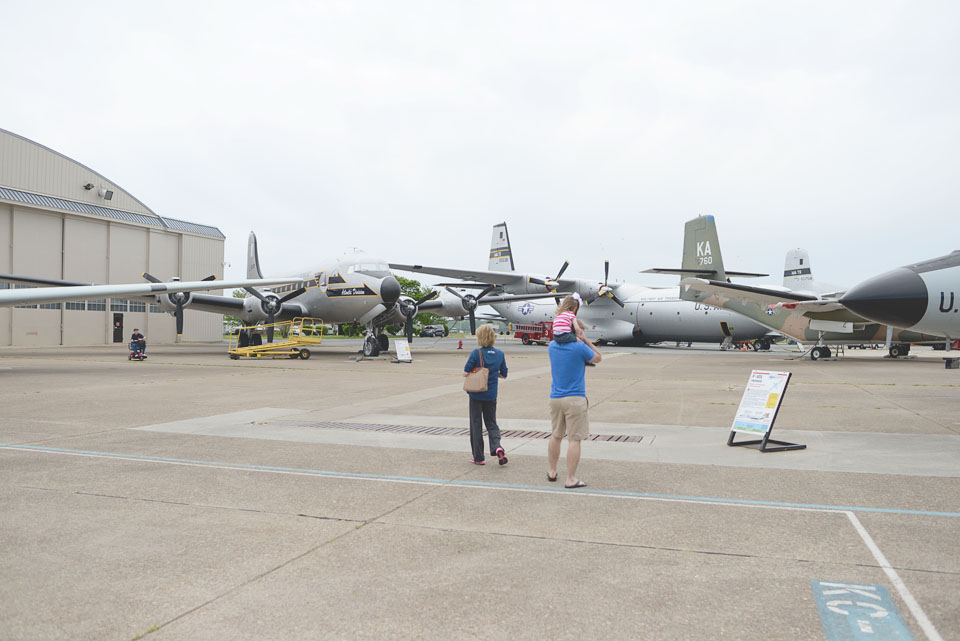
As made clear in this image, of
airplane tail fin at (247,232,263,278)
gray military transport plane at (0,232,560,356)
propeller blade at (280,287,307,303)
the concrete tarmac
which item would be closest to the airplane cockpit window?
gray military transport plane at (0,232,560,356)

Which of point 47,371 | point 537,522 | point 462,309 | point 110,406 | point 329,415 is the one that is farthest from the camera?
point 462,309

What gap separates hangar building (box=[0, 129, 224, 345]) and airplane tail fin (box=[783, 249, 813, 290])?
38636 millimetres

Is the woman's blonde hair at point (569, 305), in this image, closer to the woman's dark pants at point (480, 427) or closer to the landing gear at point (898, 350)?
the woman's dark pants at point (480, 427)

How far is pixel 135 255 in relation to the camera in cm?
4262

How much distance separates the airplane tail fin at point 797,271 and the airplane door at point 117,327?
134 feet

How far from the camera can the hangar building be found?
3594 cm

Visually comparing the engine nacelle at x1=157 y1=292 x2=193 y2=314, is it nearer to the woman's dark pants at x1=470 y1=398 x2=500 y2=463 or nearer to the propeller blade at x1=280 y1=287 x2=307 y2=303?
the propeller blade at x1=280 y1=287 x2=307 y2=303

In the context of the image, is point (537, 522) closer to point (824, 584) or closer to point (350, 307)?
point (824, 584)

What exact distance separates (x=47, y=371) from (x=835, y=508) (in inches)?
817

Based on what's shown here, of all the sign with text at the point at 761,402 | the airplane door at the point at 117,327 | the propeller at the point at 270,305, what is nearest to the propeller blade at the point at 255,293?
the propeller at the point at 270,305

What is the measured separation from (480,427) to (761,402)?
3.64 m

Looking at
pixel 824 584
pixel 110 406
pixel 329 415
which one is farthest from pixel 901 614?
pixel 110 406

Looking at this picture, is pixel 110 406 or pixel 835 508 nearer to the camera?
pixel 835 508

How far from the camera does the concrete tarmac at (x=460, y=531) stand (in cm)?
314
